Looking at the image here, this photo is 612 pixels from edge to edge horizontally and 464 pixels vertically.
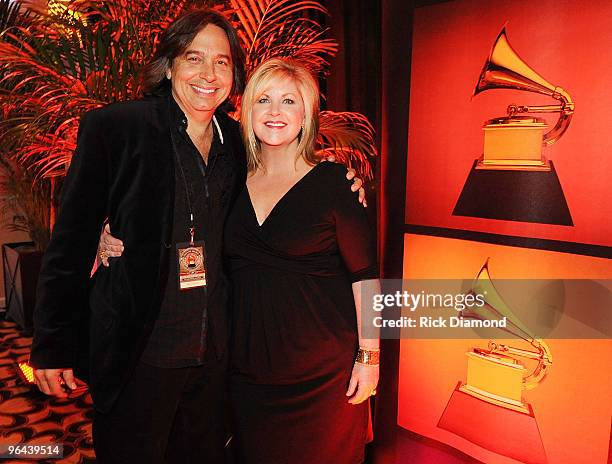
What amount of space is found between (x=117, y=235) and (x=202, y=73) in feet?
1.83

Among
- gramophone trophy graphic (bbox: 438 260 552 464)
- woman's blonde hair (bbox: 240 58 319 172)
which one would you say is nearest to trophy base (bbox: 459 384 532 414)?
gramophone trophy graphic (bbox: 438 260 552 464)

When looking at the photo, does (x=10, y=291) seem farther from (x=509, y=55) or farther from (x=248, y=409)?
(x=509, y=55)

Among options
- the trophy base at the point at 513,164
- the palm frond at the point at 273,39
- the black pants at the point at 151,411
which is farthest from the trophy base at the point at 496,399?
the palm frond at the point at 273,39

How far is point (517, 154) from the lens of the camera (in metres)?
1.69

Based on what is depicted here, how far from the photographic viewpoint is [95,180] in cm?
145

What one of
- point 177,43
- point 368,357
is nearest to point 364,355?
point 368,357

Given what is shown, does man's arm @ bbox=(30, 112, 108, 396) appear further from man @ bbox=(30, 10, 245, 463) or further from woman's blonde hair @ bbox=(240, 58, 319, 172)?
woman's blonde hair @ bbox=(240, 58, 319, 172)

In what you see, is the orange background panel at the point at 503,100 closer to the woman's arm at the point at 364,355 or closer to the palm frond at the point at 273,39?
the woman's arm at the point at 364,355

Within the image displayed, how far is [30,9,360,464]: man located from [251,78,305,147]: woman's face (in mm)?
116

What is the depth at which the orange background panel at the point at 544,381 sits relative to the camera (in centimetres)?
161

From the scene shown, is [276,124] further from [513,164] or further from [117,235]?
[513,164]

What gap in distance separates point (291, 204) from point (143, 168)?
18.2 inches

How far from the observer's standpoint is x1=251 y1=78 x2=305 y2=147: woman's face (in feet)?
5.58

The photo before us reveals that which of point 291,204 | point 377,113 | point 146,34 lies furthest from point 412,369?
point 146,34
